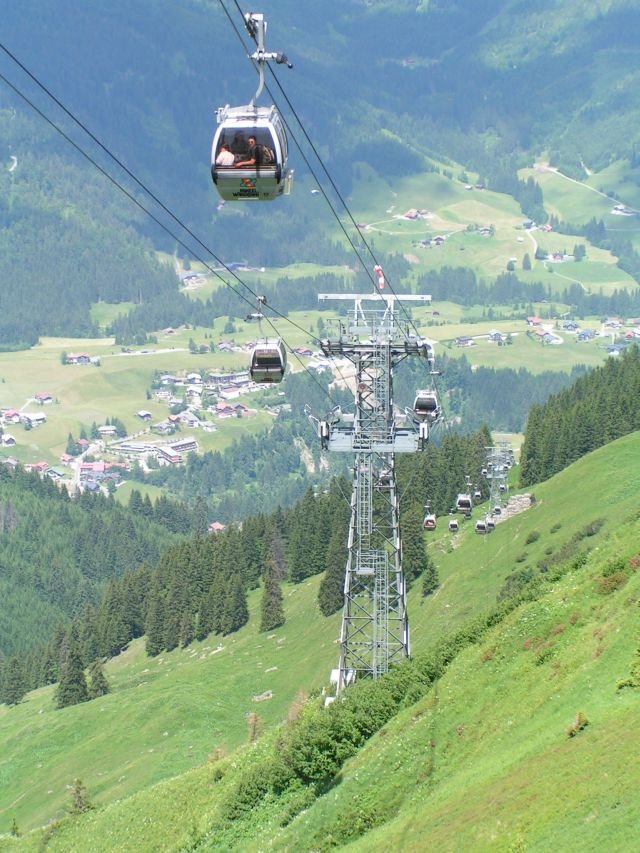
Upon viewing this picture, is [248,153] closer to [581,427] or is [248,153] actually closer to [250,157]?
[250,157]

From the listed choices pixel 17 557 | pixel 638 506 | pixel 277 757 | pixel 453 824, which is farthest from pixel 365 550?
pixel 17 557

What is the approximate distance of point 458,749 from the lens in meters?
36.1

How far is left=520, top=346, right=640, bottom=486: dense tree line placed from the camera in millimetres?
113500

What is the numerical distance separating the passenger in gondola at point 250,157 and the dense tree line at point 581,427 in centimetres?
8672

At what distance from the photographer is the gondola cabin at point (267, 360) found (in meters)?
41.5

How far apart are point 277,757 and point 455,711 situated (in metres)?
6.29

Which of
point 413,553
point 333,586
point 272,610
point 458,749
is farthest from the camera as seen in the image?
point 272,610

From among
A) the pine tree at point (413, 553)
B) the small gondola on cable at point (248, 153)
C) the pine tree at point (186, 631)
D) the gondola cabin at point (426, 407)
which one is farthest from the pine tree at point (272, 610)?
the small gondola on cable at point (248, 153)

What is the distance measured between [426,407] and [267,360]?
33.7 ft

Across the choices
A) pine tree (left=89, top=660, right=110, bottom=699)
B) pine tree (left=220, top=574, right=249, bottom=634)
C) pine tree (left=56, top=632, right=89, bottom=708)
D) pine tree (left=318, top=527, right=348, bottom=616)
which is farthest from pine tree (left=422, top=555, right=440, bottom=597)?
pine tree (left=56, top=632, right=89, bottom=708)

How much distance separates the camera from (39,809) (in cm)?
7194

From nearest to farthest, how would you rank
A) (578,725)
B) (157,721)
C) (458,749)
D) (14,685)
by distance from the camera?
(578,725) < (458,749) < (157,721) < (14,685)

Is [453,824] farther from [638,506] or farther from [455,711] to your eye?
[638,506]

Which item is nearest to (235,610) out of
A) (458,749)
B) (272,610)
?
(272,610)
